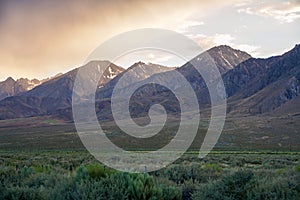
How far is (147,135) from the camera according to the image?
91438mm

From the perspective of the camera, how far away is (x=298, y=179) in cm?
918

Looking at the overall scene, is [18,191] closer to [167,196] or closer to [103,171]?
[103,171]

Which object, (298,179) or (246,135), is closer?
(298,179)

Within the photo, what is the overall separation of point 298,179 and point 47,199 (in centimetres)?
634

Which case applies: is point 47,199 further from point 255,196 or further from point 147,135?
point 147,135

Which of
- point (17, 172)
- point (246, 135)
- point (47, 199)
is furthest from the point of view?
point (246, 135)

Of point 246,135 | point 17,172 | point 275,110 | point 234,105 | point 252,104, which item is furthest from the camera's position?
point 234,105

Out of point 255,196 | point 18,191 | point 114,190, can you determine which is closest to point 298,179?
point 255,196

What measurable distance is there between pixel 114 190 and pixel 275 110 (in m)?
158

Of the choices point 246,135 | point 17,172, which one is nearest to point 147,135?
point 246,135

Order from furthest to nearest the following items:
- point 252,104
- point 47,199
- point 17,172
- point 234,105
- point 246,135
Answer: point 234,105 < point 252,104 < point 246,135 < point 17,172 < point 47,199

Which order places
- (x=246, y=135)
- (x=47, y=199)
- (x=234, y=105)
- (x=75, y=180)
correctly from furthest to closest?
(x=234, y=105)
(x=246, y=135)
(x=75, y=180)
(x=47, y=199)

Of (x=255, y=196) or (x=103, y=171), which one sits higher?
(x=103, y=171)

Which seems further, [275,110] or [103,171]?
[275,110]
